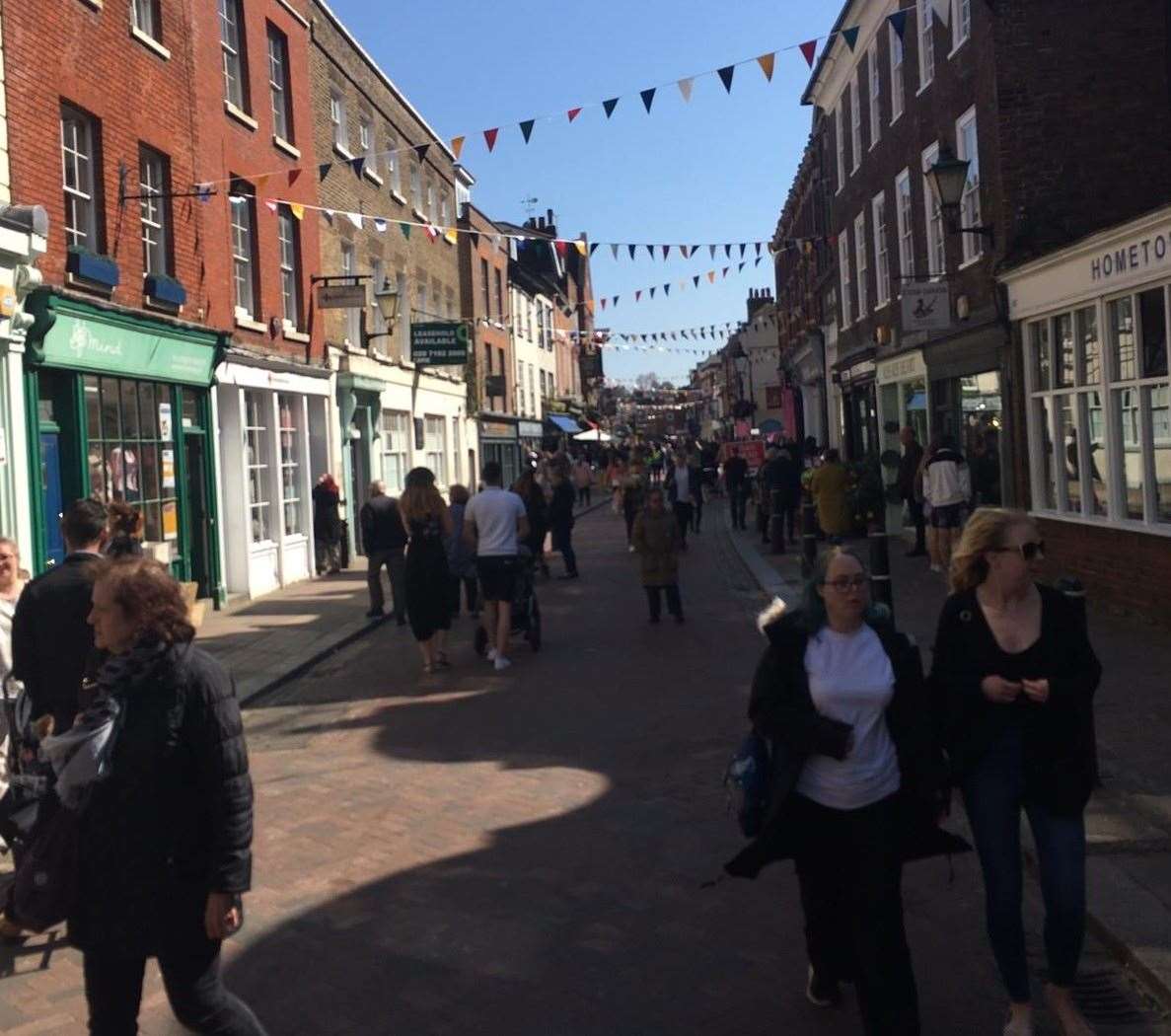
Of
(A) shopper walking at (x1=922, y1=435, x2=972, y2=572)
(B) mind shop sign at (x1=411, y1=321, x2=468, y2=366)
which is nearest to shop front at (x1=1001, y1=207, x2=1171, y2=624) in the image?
(A) shopper walking at (x1=922, y1=435, x2=972, y2=572)

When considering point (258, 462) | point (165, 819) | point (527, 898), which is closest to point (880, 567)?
point (527, 898)

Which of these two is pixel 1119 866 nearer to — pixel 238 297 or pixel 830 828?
pixel 830 828

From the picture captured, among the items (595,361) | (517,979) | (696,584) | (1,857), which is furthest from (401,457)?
(595,361)

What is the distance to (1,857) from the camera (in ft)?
21.2

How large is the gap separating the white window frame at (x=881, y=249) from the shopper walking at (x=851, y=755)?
65.7 ft

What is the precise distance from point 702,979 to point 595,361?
74824 mm

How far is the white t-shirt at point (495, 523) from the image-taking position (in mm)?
11711

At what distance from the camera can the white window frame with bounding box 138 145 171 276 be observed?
15.4m

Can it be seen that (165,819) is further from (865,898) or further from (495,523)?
(495,523)

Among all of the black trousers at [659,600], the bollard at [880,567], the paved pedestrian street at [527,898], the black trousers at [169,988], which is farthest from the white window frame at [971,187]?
the black trousers at [169,988]

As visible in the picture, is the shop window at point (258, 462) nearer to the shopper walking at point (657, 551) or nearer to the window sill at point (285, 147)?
the window sill at point (285, 147)

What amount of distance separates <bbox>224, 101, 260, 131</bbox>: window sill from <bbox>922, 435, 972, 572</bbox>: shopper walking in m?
10.4

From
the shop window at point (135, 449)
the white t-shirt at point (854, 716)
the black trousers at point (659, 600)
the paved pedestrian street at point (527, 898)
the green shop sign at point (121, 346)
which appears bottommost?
the paved pedestrian street at point (527, 898)

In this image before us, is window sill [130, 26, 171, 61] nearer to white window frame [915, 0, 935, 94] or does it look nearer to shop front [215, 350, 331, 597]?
shop front [215, 350, 331, 597]
